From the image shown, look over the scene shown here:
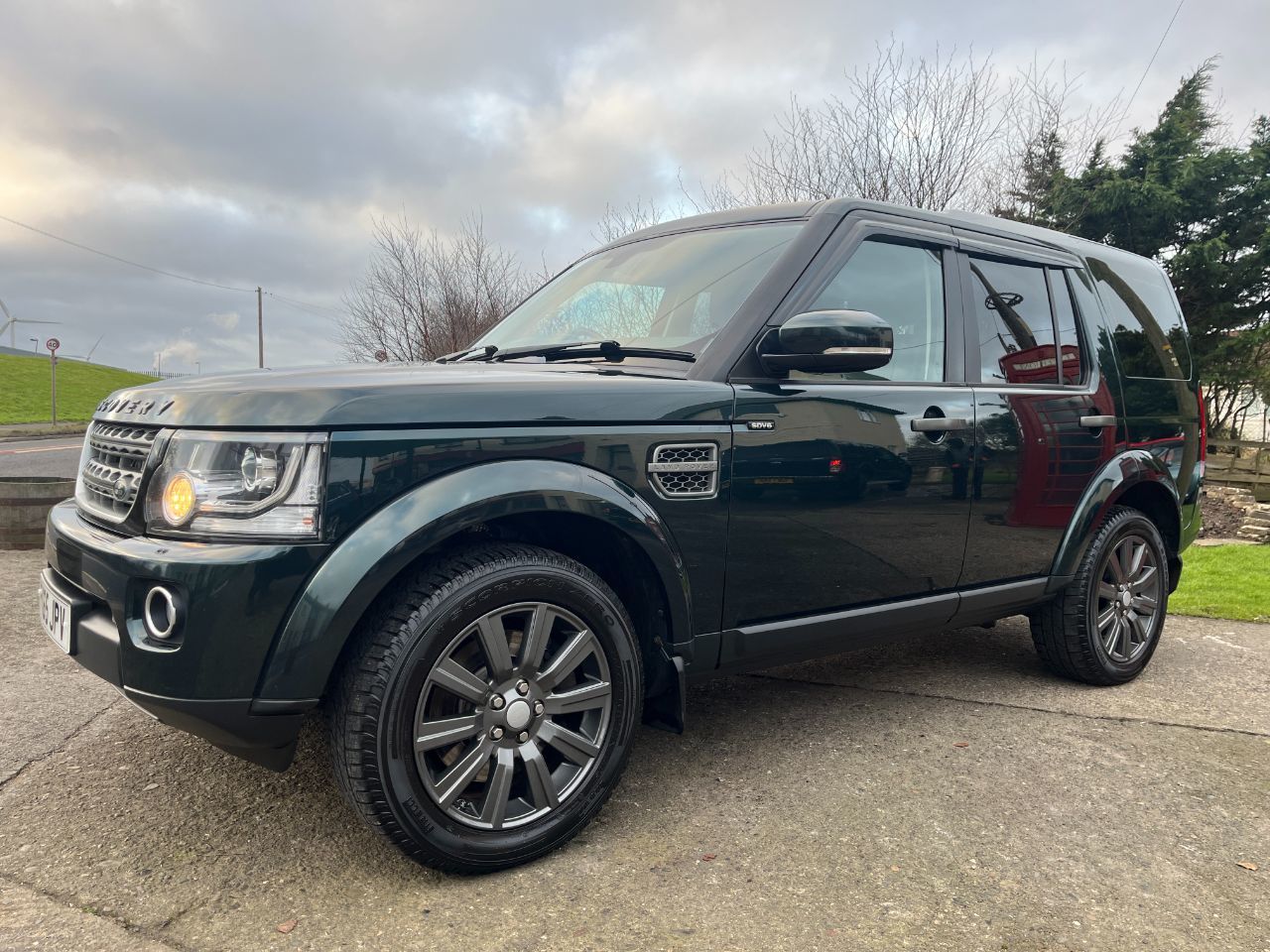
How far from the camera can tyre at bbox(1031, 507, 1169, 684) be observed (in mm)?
3859

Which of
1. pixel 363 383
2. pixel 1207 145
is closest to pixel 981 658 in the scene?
pixel 363 383

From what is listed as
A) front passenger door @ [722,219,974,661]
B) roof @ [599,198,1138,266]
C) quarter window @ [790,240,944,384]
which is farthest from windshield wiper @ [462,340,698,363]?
roof @ [599,198,1138,266]

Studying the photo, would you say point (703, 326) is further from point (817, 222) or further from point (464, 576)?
point (464, 576)

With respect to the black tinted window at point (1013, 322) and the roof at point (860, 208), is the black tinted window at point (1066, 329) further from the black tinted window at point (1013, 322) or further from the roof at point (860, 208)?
the roof at point (860, 208)

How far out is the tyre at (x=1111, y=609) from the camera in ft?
12.7

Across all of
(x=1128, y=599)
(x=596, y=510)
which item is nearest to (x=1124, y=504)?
(x=1128, y=599)

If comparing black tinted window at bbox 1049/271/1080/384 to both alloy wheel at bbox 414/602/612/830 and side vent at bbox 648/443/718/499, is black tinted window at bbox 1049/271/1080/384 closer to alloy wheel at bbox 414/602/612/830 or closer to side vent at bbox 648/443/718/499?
side vent at bbox 648/443/718/499

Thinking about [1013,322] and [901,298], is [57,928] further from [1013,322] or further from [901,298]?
[1013,322]

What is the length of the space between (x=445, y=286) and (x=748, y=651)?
18599 mm

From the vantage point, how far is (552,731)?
2.40 metres

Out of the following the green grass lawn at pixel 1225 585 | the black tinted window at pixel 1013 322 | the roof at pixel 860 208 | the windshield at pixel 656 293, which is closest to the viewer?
the windshield at pixel 656 293

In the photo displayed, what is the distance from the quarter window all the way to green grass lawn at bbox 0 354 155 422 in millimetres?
31073

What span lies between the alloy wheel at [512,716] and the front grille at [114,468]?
880 mm

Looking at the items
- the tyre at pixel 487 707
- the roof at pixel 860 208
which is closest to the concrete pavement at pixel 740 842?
the tyre at pixel 487 707
